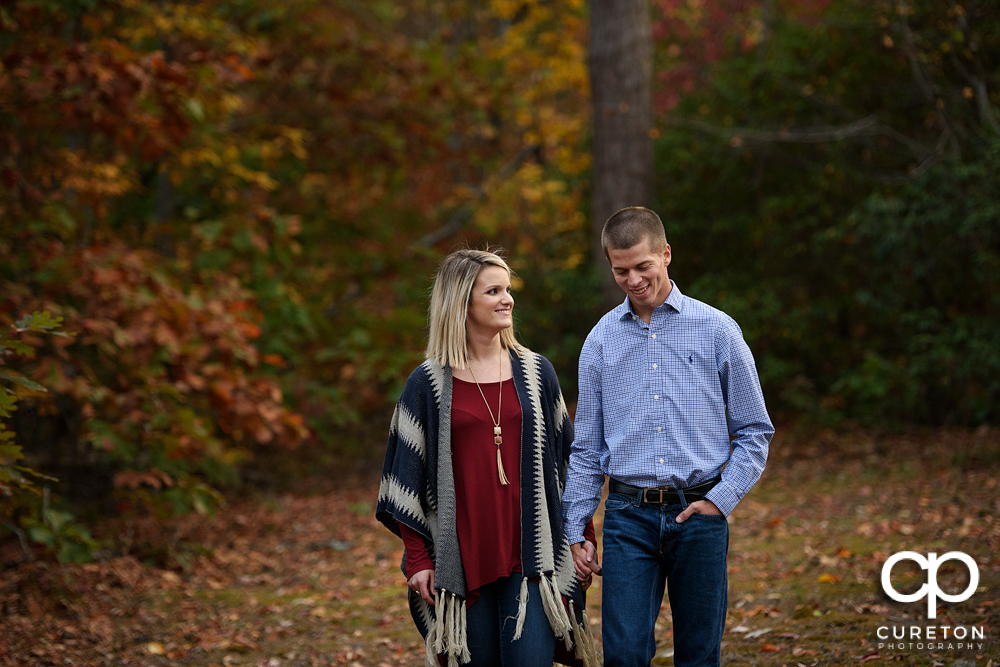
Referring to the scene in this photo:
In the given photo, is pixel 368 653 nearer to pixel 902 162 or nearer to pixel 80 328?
pixel 80 328

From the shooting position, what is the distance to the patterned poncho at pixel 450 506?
313 centimetres

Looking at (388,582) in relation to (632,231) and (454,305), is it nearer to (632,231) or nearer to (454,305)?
(454,305)

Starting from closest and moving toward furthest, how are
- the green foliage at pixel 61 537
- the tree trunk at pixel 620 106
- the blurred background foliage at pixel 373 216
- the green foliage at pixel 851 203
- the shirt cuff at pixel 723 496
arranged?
the shirt cuff at pixel 723 496, the green foliage at pixel 61 537, the blurred background foliage at pixel 373 216, the green foliage at pixel 851 203, the tree trunk at pixel 620 106

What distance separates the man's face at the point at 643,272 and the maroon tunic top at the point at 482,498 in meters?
0.60

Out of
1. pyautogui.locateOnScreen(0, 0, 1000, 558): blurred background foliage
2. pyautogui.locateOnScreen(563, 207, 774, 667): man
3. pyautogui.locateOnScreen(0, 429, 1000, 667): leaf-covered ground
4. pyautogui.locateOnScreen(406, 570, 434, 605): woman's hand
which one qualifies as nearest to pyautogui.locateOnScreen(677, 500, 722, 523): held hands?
pyautogui.locateOnScreen(563, 207, 774, 667): man

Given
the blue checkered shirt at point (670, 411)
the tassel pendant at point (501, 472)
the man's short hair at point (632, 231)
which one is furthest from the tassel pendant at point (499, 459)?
the man's short hair at point (632, 231)

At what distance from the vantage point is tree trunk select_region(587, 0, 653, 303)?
424 inches

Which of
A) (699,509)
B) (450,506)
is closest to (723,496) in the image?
(699,509)

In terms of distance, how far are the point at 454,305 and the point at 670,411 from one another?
89 cm

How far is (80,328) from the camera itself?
21.8 ft

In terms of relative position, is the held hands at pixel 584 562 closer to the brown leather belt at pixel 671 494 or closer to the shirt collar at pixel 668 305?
the brown leather belt at pixel 671 494

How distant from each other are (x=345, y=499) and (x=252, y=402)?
2.90 metres

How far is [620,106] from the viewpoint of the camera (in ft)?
35.9

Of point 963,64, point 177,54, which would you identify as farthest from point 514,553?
point 963,64
